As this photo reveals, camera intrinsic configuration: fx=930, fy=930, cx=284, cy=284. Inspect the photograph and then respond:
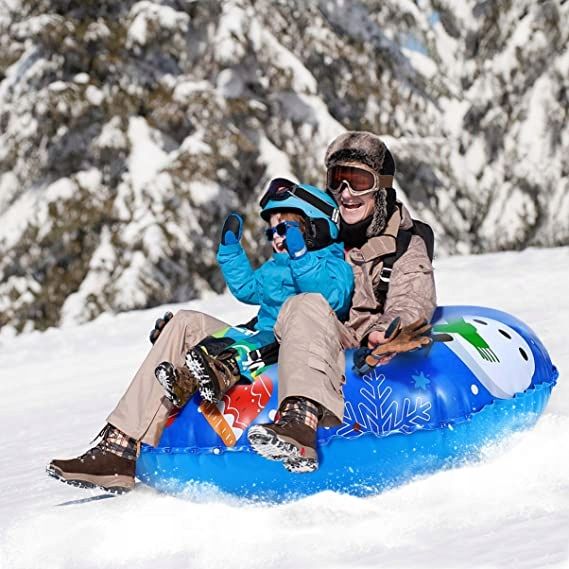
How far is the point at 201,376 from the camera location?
3361 millimetres

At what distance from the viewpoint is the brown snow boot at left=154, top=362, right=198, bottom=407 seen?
11.2ft

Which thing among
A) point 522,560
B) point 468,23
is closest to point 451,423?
point 522,560

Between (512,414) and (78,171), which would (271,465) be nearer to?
(512,414)

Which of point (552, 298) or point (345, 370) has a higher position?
point (345, 370)

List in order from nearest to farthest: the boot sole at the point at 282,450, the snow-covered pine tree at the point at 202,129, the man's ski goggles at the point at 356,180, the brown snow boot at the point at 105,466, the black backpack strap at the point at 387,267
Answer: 1. the boot sole at the point at 282,450
2. the brown snow boot at the point at 105,466
3. the black backpack strap at the point at 387,267
4. the man's ski goggles at the point at 356,180
5. the snow-covered pine tree at the point at 202,129

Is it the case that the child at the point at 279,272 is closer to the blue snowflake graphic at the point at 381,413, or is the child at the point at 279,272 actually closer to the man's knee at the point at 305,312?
the man's knee at the point at 305,312

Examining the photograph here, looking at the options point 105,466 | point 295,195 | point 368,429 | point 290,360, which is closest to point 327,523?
point 368,429

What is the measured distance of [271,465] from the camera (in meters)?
3.28

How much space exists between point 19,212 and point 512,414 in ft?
29.4

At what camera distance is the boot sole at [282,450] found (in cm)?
296

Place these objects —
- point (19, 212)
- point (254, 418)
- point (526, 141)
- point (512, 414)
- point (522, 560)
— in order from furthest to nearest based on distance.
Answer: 1. point (526, 141)
2. point (19, 212)
3. point (512, 414)
4. point (254, 418)
5. point (522, 560)

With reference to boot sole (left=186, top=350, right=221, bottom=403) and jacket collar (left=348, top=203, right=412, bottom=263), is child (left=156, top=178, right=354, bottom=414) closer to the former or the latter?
boot sole (left=186, top=350, right=221, bottom=403)

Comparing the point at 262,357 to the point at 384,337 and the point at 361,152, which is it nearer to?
the point at 384,337

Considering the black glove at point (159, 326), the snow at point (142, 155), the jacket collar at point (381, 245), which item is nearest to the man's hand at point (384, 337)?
the jacket collar at point (381, 245)
